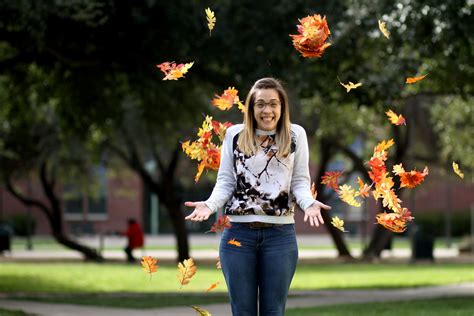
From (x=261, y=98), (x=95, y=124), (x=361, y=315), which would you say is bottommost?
(x=361, y=315)

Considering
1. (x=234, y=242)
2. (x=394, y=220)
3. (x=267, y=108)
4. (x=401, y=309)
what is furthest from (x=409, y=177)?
(x=401, y=309)

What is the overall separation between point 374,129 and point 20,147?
11282 millimetres

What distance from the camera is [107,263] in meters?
34.1

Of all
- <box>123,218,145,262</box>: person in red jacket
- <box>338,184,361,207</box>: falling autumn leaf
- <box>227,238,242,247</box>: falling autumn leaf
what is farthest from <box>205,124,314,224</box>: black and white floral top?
<box>123,218,145,262</box>: person in red jacket

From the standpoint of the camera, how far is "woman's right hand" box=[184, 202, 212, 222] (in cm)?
605

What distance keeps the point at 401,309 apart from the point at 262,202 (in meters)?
9.43

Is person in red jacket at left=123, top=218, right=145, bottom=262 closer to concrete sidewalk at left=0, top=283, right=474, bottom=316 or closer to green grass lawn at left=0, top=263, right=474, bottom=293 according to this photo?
green grass lawn at left=0, top=263, right=474, bottom=293

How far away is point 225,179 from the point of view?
247 inches

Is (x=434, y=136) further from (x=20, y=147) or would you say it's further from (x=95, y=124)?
(x=95, y=124)

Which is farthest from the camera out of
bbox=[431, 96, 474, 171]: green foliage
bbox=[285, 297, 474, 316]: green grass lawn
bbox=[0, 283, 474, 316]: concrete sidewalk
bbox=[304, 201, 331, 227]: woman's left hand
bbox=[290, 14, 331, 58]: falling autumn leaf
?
bbox=[431, 96, 474, 171]: green foliage

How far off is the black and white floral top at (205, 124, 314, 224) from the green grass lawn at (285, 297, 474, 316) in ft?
26.0

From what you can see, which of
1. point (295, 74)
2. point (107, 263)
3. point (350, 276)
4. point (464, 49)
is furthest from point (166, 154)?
point (464, 49)

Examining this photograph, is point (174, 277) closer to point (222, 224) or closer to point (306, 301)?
point (306, 301)

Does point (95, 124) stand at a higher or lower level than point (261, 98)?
higher
